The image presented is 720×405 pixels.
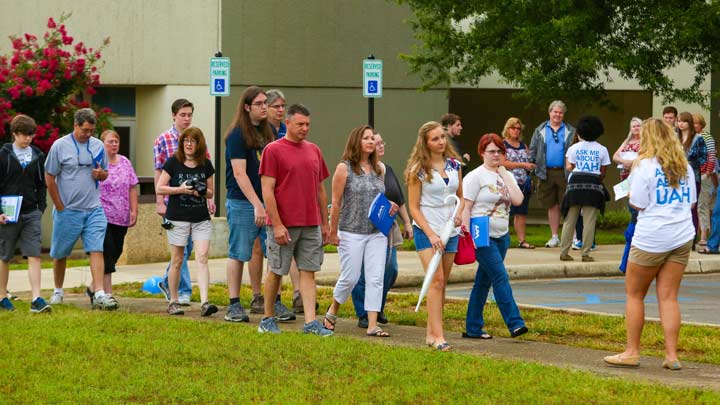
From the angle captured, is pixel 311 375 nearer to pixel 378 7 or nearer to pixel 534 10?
pixel 534 10

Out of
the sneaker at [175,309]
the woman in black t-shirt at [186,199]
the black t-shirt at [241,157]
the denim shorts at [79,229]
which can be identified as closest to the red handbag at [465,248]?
the black t-shirt at [241,157]

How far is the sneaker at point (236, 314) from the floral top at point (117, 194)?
196cm

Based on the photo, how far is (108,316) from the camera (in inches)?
452

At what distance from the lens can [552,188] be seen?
1905cm

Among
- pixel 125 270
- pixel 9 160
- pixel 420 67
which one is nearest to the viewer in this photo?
pixel 9 160

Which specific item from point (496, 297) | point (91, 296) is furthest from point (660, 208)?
point (91, 296)

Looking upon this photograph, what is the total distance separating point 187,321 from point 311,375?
9.16 feet

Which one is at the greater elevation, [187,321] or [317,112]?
[317,112]

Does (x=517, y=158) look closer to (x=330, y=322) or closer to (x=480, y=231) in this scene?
(x=480, y=231)

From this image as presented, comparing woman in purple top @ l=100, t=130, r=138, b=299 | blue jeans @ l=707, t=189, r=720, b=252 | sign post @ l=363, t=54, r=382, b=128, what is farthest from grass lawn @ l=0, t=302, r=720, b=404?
sign post @ l=363, t=54, r=382, b=128

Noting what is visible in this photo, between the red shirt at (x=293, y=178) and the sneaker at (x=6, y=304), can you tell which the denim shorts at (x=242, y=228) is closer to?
the red shirt at (x=293, y=178)

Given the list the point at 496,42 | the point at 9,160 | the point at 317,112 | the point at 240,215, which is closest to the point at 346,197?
the point at 240,215

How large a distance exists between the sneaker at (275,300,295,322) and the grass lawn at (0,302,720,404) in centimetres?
106

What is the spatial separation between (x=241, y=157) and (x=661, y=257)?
386cm
